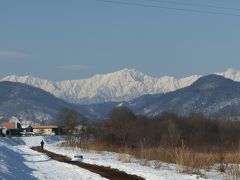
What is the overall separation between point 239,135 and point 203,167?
236 ft


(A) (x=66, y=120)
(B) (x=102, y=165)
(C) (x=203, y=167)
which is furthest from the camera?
(A) (x=66, y=120)

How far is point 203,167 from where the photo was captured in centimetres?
3306

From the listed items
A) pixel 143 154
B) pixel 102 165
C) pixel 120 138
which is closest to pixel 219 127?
pixel 120 138

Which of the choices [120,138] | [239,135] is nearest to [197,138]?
[239,135]

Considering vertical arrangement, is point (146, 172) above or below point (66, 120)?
below

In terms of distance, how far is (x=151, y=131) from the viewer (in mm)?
114312

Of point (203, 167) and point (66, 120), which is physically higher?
point (66, 120)

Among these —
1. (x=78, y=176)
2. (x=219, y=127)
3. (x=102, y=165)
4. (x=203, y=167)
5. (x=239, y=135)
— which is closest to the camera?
(x=78, y=176)

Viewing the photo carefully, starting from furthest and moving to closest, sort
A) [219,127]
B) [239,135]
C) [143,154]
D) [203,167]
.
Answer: [219,127] < [239,135] < [143,154] < [203,167]

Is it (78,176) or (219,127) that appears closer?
(78,176)

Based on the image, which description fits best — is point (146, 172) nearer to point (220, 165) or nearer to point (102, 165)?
point (220, 165)

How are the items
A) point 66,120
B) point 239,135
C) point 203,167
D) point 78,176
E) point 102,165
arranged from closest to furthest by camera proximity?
point 78,176, point 203,167, point 102,165, point 239,135, point 66,120

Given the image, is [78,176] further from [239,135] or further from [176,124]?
[176,124]

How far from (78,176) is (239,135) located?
77618mm
